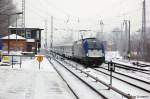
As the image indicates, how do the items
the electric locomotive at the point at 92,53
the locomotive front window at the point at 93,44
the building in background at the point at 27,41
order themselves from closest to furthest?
1. the electric locomotive at the point at 92,53
2. the locomotive front window at the point at 93,44
3. the building in background at the point at 27,41

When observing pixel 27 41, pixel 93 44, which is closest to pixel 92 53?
pixel 93 44

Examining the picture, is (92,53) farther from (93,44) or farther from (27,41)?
(27,41)

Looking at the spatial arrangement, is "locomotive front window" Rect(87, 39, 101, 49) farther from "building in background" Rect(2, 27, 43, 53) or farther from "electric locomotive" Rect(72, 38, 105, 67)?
"building in background" Rect(2, 27, 43, 53)

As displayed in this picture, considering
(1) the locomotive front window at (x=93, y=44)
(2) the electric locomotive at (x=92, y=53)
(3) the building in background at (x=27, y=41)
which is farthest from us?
(3) the building in background at (x=27, y=41)

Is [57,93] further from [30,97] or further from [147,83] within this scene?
[147,83]

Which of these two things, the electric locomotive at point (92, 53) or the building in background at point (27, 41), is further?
the building in background at point (27, 41)

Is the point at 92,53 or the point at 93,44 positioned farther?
the point at 93,44

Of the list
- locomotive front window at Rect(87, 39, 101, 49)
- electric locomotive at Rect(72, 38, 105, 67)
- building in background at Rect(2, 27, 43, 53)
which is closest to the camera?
electric locomotive at Rect(72, 38, 105, 67)

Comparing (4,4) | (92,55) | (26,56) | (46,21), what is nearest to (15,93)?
(92,55)

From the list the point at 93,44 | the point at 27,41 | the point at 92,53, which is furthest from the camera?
the point at 27,41

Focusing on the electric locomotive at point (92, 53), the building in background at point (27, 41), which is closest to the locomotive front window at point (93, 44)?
the electric locomotive at point (92, 53)

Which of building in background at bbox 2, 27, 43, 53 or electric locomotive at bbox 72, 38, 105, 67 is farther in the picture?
building in background at bbox 2, 27, 43, 53

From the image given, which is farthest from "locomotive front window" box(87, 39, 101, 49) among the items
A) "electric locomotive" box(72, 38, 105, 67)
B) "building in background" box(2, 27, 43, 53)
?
"building in background" box(2, 27, 43, 53)

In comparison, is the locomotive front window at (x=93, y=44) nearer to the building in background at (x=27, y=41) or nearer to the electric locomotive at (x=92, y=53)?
the electric locomotive at (x=92, y=53)
